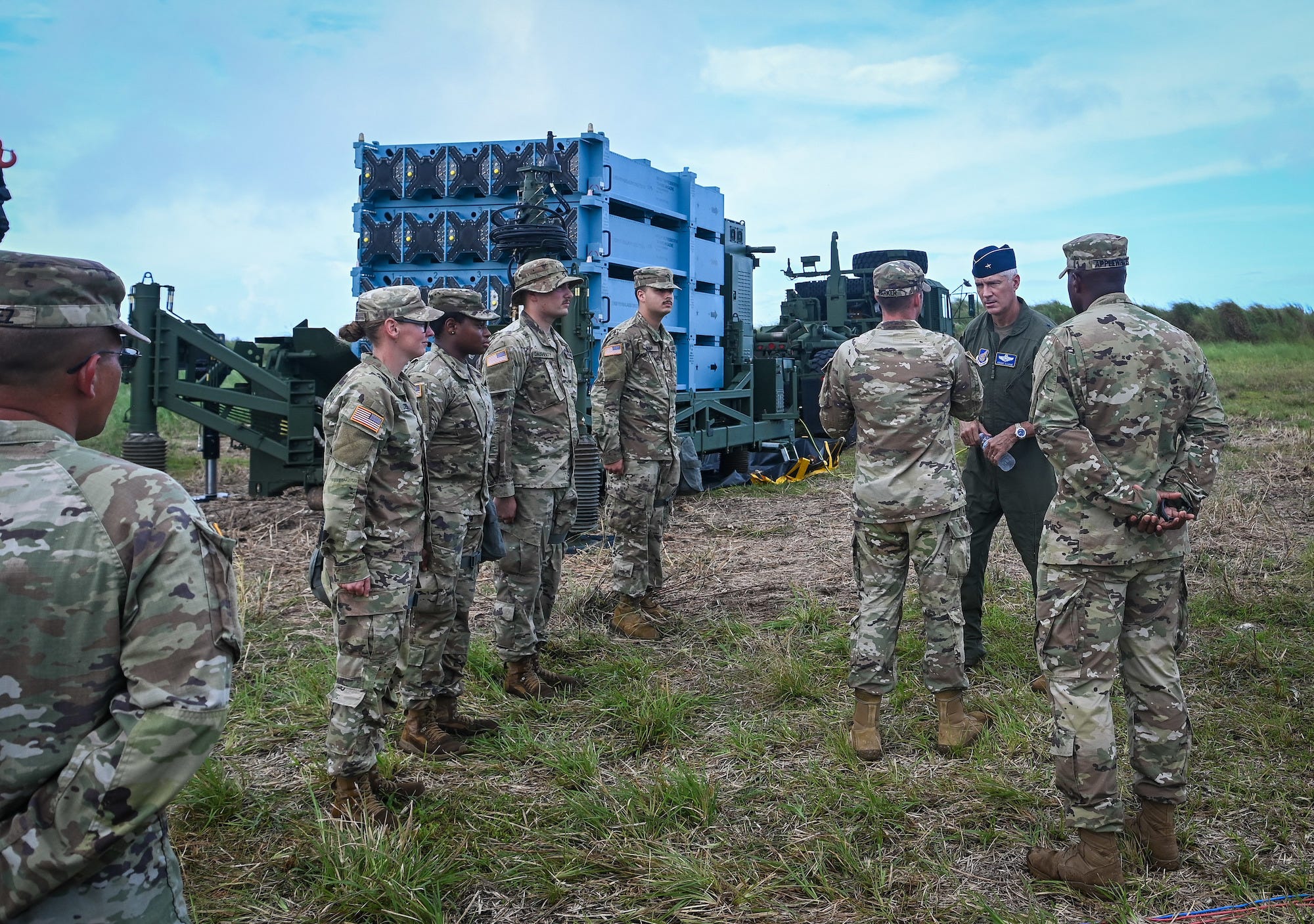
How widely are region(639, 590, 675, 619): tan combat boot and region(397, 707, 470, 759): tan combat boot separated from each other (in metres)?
2.01

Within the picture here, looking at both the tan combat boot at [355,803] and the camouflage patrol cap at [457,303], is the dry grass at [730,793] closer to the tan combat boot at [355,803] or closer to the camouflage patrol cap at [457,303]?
the tan combat boot at [355,803]

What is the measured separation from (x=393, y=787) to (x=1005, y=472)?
306 centimetres

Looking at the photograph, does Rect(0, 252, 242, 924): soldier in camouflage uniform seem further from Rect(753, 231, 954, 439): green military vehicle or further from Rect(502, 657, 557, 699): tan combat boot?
Rect(753, 231, 954, 439): green military vehicle

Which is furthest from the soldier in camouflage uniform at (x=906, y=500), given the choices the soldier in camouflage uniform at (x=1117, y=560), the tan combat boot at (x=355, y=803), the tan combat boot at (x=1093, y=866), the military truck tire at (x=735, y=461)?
the military truck tire at (x=735, y=461)

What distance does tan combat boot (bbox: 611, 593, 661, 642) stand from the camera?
5.54 m

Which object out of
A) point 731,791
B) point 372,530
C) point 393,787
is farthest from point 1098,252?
point 393,787

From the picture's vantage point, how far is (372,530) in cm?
328

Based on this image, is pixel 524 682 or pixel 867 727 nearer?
pixel 867 727

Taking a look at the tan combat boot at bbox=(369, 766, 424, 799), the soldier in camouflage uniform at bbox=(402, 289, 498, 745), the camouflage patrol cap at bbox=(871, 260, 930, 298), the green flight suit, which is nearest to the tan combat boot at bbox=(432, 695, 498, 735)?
the soldier in camouflage uniform at bbox=(402, 289, 498, 745)

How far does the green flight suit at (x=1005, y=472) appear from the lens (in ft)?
14.7

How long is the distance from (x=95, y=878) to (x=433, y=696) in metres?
2.64

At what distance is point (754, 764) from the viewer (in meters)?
3.69

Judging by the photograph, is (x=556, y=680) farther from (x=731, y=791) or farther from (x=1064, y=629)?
(x=1064, y=629)

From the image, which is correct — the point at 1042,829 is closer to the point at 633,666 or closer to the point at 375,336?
the point at 633,666
